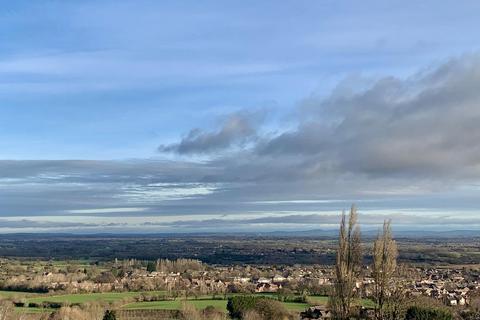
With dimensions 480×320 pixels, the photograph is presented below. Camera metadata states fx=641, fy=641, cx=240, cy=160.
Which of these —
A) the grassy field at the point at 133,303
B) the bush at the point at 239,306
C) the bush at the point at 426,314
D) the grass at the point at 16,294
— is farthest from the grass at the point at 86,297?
the bush at the point at 426,314

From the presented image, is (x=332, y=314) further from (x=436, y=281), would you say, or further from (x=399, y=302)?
(x=436, y=281)

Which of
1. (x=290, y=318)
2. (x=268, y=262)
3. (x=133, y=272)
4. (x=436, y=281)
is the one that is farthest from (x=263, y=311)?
(x=268, y=262)

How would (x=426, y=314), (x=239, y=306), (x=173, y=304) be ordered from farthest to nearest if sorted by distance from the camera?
(x=173, y=304) < (x=239, y=306) < (x=426, y=314)

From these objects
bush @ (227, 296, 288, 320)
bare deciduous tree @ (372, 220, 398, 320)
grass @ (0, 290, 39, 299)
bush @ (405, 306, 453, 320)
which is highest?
bare deciduous tree @ (372, 220, 398, 320)

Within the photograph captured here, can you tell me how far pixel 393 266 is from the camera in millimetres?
37969

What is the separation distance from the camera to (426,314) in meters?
43.0

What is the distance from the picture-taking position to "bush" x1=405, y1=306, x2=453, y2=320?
1684 inches

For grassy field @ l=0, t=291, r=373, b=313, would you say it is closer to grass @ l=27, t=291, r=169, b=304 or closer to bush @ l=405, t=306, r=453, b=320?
grass @ l=27, t=291, r=169, b=304

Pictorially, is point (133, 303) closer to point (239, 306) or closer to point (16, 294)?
point (16, 294)

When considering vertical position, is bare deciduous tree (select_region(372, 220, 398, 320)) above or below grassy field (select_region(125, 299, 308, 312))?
above

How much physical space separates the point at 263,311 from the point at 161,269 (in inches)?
2049

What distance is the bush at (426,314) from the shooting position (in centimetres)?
4278

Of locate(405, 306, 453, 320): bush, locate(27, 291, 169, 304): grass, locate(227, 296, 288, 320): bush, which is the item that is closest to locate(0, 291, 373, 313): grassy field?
locate(27, 291, 169, 304): grass

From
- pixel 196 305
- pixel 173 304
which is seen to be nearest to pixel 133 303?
pixel 173 304
